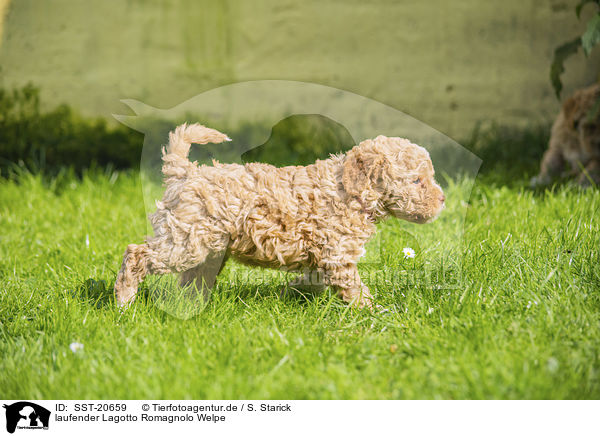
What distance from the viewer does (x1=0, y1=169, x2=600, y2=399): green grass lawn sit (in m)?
1.79

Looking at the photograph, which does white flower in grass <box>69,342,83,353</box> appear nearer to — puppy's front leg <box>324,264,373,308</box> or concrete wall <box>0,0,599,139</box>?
puppy's front leg <box>324,264,373,308</box>

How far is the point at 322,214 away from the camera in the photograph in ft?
7.07

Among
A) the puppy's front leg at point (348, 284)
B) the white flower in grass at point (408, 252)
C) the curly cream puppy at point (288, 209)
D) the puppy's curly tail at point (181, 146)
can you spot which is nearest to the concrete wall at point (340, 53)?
the white flower in grass at point (408, 252)

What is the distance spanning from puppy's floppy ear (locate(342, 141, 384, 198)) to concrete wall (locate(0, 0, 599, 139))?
318 cm

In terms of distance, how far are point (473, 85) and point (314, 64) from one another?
1.59m

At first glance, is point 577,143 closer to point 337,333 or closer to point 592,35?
point 592,35

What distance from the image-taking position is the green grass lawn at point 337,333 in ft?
5.86

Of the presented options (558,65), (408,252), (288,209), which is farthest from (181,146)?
(558,65)

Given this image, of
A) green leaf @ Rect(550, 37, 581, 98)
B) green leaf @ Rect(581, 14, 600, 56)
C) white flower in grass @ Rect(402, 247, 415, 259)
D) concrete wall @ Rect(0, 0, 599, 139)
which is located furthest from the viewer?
concrete wall @ Rect(0, 0, 599, 139)

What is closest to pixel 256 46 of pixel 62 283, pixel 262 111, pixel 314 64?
pixel 314 64

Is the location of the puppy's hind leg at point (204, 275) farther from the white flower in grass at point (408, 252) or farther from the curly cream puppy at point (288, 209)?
the white flower in grass at point (408, 252)
